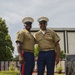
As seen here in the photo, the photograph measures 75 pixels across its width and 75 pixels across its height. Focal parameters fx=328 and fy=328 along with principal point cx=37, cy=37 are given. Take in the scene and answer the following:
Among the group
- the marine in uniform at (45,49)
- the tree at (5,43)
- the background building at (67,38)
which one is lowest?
the marine in uniform at (45,49)

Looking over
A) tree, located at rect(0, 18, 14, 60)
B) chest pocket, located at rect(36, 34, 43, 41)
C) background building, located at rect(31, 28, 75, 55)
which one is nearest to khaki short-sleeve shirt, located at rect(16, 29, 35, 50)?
chest pocket, located at rect(36, 34, 43, 41)

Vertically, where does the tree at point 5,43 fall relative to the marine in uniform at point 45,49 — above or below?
above

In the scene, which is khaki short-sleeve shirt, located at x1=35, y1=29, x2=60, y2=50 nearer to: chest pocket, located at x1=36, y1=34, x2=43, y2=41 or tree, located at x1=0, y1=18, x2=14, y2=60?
chest pocket, located at x1=36, y1=34, x2=43, y2=41

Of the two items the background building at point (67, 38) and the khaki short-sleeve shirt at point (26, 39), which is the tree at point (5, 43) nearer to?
the khaki short-sleeve shirt at point (26, 39)

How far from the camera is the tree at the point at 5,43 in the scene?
3497cm

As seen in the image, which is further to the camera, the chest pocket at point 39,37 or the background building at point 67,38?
the background building at point 67,38

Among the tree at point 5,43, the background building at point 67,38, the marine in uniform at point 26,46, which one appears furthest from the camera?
the background building at point 67,38

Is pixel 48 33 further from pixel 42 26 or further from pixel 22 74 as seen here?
pixel 22 74

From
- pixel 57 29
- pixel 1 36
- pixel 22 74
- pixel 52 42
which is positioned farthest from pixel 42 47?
pixel 57 29

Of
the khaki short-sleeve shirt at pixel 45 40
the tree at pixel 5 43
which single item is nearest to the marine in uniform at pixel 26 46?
the khaki short-sleeve shirt at pixel 45 40

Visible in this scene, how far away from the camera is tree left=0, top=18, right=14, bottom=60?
115 feet

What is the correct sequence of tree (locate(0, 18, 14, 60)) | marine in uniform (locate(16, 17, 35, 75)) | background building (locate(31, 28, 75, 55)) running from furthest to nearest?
background building (locate(31, 28, 75, 55))
tree (locate(0, 18, 14, 60))
marine in uniform (locate(16, 17, 35, 75))

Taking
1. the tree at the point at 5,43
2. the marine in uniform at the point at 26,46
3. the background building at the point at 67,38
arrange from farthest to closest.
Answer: the background building at the point at 67,38
the tree at the point at 5,43
the marine in uniform at the point at 26,46

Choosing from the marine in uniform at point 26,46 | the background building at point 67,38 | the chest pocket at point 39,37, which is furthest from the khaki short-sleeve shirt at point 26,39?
the background building at point 67,38
